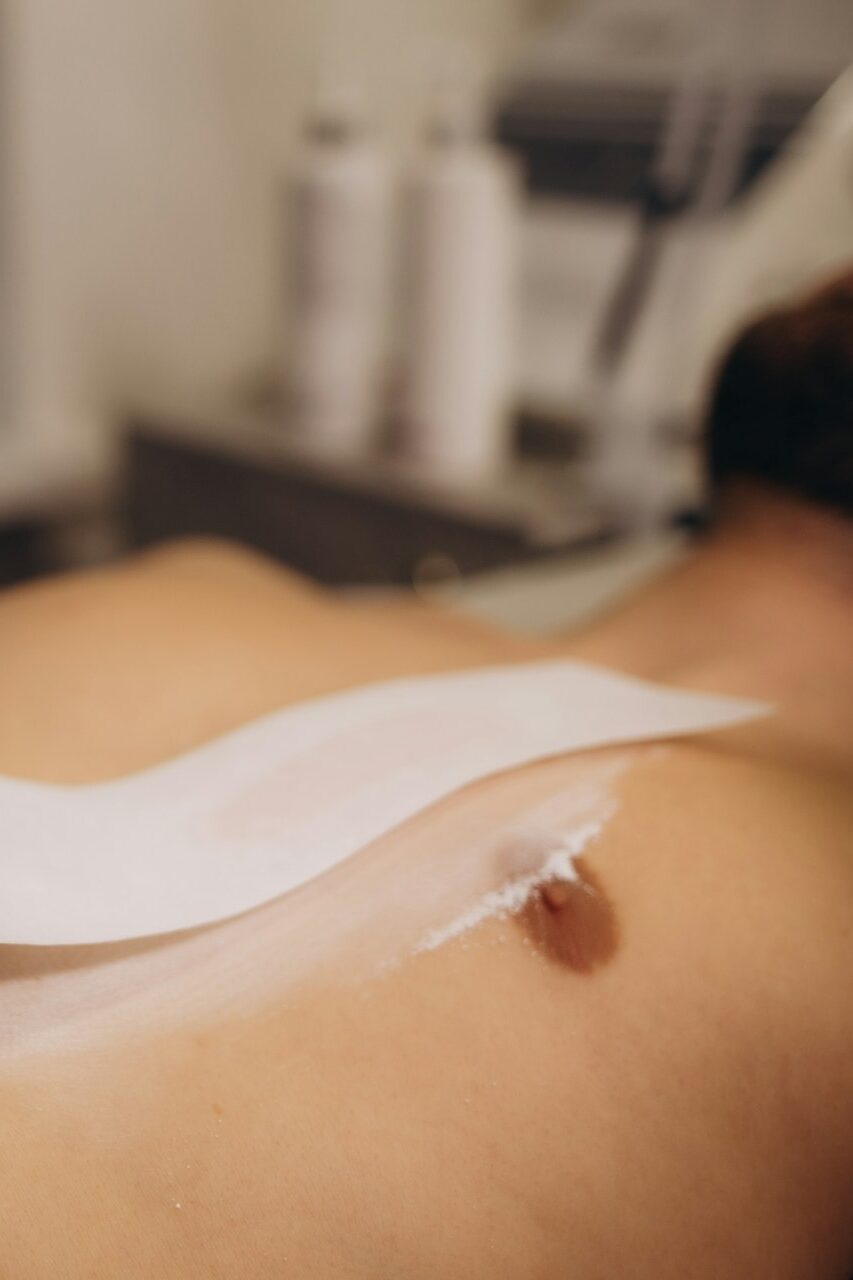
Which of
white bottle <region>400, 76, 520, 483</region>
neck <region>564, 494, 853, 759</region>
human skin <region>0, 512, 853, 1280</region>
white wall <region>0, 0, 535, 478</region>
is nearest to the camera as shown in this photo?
human skin <region>0, 512, 853, 1280</region>

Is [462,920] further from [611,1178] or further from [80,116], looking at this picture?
[80,116]

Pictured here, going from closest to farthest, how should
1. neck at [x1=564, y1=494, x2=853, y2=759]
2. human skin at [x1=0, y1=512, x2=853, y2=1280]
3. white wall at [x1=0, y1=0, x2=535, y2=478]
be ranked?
human skin at [x1=0, y1=512, x2=853, y2=1280], neck at [x1=564, y1=494, x2=853, y2=759], white wall at [x1=0, y1=0, x2=535, y2=478]

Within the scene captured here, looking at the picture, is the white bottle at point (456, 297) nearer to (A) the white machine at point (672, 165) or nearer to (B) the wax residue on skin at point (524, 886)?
(A) the white machine at point (672, 165)

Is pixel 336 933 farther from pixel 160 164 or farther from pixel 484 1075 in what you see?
pixel 160 164

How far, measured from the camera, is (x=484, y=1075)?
44 cm

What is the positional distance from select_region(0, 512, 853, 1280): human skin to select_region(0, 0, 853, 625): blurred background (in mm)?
530

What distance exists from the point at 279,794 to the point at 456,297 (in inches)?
36.9

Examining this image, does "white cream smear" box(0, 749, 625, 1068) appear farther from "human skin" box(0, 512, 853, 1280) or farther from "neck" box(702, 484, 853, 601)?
"neck" box(702, 484, 853, 601)

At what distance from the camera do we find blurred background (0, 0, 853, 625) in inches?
53.1

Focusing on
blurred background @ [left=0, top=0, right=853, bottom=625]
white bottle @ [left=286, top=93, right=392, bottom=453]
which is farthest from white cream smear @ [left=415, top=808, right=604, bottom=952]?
white bottle @ [left=286, top=93, right=392, bottom=453]

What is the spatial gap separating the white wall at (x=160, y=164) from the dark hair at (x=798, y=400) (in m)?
1.10

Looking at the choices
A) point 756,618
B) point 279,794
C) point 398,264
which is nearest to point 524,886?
point 279,794

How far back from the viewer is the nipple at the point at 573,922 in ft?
1.58

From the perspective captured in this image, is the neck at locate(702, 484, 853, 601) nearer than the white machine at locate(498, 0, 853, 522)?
Yes
